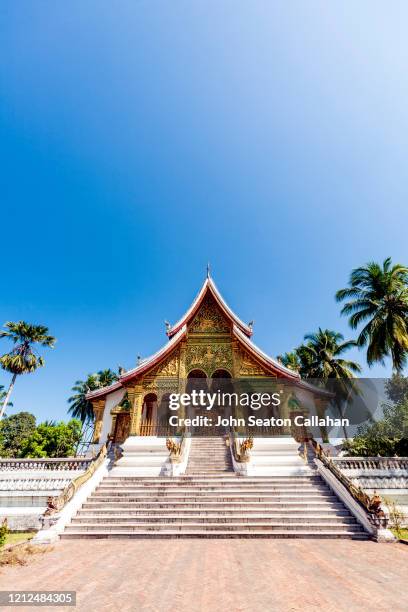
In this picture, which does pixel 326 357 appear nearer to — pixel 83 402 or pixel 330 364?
pixel 330 364

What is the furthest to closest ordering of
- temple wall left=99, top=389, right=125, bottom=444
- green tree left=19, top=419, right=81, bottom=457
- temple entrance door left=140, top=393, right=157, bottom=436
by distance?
green tree left=19, top=419, right=81, bottom=457
temple wall left=99, top=389, right=125, bottom=444
temple entrance door left=140, top=393, right=157, bottom=436

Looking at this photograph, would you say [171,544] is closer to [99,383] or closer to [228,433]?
[228,433]

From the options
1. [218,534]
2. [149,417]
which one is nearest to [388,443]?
[218,534]

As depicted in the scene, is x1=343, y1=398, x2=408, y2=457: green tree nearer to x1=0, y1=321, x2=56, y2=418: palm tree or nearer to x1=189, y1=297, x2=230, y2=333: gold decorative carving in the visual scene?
x1=189, y1=297, x2=230, y2=333: gold decorative carving

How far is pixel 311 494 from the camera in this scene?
9.09 metres

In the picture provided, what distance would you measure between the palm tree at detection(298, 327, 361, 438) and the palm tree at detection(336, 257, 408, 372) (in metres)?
7.71

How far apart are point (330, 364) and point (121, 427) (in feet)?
60.2

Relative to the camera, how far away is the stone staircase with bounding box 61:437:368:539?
7.40 m

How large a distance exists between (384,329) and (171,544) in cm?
1570

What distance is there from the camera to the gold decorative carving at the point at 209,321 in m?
16.8

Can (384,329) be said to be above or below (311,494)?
above

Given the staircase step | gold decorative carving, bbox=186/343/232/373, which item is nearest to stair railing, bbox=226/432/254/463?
the staircase step

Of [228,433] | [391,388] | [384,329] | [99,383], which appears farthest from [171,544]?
[391,388]

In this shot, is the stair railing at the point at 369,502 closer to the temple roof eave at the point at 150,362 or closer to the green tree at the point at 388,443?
the green tree at the point at 388,443
